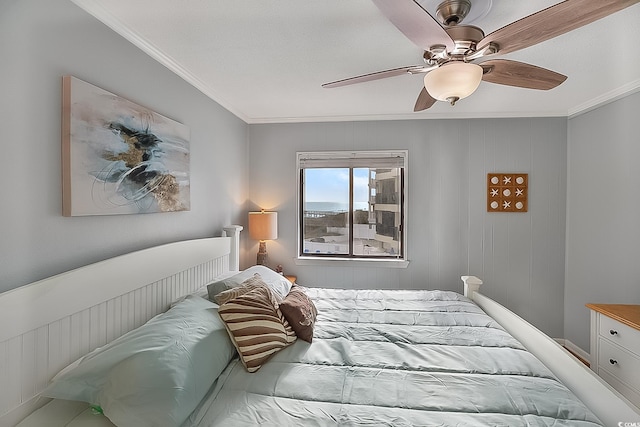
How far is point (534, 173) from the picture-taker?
134 inches

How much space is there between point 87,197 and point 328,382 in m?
1.42

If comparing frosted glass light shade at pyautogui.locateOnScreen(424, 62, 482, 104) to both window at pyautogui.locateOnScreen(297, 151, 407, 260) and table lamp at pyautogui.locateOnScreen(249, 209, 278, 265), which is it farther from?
table lamp at pyautogui.locateOnScreen(249, 209, 278, 265)

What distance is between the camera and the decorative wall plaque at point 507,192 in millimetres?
3400

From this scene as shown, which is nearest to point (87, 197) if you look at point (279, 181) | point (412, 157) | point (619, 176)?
point (279, 181)

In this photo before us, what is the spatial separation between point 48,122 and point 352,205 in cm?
285

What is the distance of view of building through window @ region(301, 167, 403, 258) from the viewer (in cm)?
367

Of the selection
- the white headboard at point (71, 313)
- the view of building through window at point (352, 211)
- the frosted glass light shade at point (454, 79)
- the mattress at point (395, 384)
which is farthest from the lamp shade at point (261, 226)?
the frosted glass light shade at point (454, 79)

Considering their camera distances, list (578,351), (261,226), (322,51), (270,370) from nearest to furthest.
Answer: (270,370) → (322,51) → (578,351) → (261,226)

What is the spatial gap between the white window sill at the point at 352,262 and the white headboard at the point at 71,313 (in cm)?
177

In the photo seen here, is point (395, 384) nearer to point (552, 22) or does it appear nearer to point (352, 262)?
point (552, 22)

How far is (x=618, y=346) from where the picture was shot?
211 centimetres

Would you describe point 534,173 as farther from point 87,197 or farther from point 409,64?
point 87,197

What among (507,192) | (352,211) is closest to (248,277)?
(352,211)

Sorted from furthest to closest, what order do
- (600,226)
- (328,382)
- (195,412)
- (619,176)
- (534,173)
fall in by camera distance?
(534,173), (600,226), (619,176), (328,382), (195,412)
